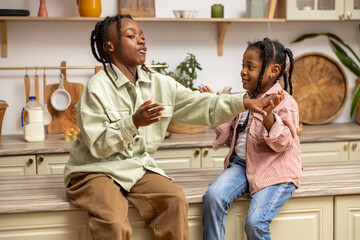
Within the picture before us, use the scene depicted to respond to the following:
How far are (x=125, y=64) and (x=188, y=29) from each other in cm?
165

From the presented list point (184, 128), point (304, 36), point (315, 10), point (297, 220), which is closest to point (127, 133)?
point (297, 220)

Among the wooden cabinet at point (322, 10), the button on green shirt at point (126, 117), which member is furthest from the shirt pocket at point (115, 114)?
the wooden cabinet at point (322, 10)

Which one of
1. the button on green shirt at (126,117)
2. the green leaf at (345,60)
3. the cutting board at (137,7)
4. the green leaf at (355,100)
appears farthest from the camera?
the green leaf at (345,60)

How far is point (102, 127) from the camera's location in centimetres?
172


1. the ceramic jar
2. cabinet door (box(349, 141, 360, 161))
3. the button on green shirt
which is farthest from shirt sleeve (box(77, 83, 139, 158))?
cabinet door (box(349, 141, 360, 161))

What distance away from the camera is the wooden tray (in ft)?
11.7

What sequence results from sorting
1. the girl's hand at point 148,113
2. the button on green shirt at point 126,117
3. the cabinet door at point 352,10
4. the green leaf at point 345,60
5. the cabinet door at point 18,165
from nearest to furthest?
the girl's hand at point 148,113 < the button on green shirt at point 126,117 < the cabinet door at point 18,165 < the cabinet door at point 352,10 < the green leaf at point 345,60

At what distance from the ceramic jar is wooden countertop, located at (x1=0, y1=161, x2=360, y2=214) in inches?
49.8

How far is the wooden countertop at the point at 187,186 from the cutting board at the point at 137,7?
129cm

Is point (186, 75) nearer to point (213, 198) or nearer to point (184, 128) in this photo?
point (184, 128)

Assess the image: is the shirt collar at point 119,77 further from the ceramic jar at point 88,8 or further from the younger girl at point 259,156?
the ceramic jar at point 88,8

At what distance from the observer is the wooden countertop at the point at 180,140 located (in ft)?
9.15

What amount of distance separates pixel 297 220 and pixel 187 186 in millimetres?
429

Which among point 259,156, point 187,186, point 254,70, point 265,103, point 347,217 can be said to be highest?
point 254,70
